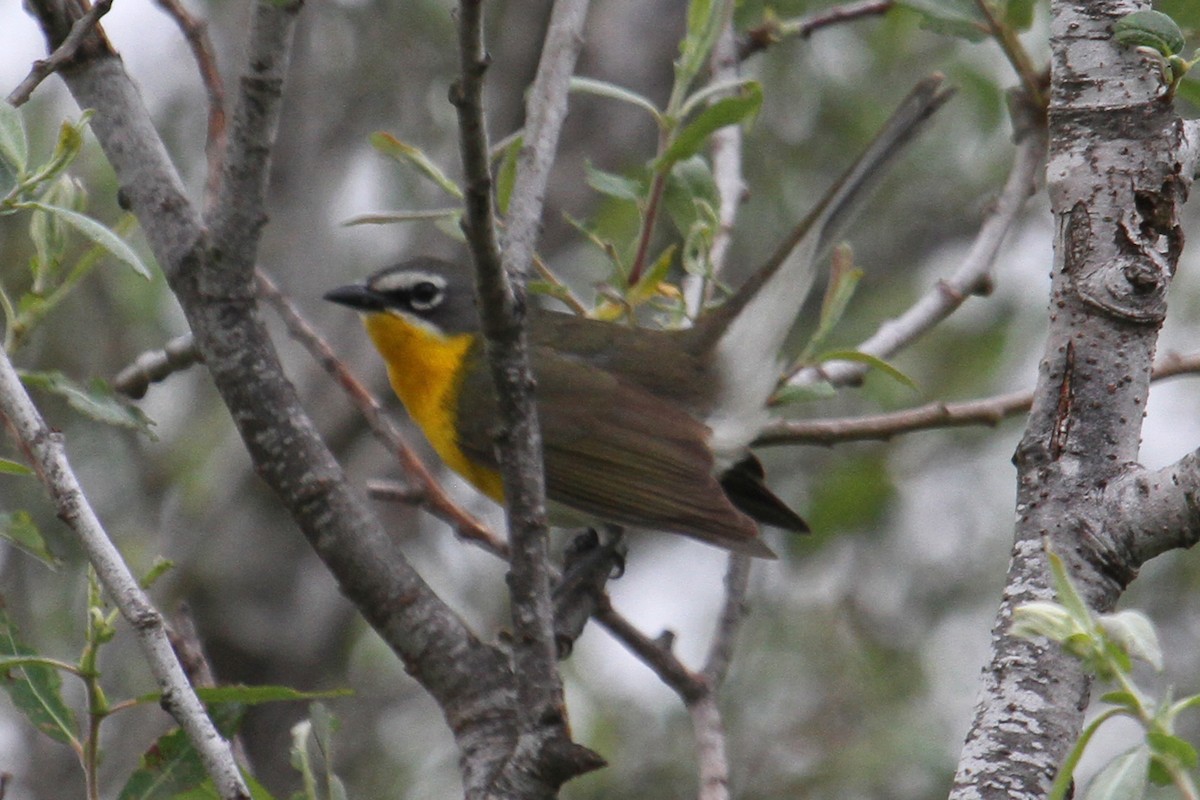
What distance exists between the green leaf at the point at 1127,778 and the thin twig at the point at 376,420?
6.94 ft

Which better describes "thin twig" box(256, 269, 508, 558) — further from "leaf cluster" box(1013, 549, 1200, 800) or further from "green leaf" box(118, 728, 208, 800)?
"leaf cluster" box(1013, 549, 1200, 800)

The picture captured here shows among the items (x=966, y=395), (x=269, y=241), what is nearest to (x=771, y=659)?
(x=966, y=395)

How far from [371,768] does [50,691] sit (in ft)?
12.5

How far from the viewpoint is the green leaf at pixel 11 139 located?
2449mm

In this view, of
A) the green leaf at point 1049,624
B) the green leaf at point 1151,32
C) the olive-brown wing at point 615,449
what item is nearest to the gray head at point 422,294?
the olive-brown wing at point 615,449

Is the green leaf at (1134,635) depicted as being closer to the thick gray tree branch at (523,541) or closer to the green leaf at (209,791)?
the thick gray tree branch at (523,541)

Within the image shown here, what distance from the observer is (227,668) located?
20.8 ft

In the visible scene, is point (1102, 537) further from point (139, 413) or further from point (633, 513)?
point (633, 513)

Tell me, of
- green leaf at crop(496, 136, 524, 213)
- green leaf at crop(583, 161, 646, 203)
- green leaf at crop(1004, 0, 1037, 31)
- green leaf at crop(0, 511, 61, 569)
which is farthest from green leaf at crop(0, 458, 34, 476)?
green leaf at crop(1004, 0, 1037, 31)

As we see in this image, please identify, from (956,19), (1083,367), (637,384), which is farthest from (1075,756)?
(637,384)

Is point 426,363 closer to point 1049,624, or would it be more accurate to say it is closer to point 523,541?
point 523,541

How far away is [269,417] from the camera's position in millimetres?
2879

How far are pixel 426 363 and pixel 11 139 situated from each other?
270 centimetres

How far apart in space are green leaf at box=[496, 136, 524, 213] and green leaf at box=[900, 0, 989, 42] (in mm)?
1093
